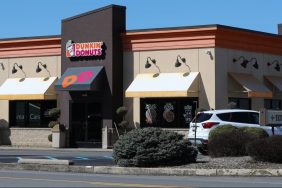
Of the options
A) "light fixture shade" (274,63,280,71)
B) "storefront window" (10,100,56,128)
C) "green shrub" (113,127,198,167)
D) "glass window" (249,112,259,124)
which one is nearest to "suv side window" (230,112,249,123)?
"glass window" (249,112,259,124)

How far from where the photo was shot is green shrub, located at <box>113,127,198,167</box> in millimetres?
20016

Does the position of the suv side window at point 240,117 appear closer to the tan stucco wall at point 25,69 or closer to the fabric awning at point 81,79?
the fabric awning at point 81,79

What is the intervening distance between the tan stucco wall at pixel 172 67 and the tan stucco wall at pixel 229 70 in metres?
0.41

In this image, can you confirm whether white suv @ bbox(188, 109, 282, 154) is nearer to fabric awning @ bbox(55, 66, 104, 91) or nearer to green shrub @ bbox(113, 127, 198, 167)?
green shrub @ bbox(113, 127, 198, 167)

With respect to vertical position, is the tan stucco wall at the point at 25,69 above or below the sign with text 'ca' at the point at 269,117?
above

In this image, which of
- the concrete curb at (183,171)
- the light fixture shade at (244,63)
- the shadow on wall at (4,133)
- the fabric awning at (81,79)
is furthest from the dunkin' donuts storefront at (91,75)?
the concrete curb at (183,171)

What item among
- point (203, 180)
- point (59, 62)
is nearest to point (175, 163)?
point (203, 180)

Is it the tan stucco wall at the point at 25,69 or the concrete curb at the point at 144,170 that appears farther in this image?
the tan stucco wall at the point at 25,69

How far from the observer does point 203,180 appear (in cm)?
1702

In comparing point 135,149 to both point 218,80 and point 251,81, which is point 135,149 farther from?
point 251,81

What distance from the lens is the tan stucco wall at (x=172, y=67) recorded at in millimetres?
33625

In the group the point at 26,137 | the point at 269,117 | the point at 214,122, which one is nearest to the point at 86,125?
the point at 26,137

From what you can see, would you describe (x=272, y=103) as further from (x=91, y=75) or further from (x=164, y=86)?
(x=91, y=75)

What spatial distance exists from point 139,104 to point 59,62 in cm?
621
